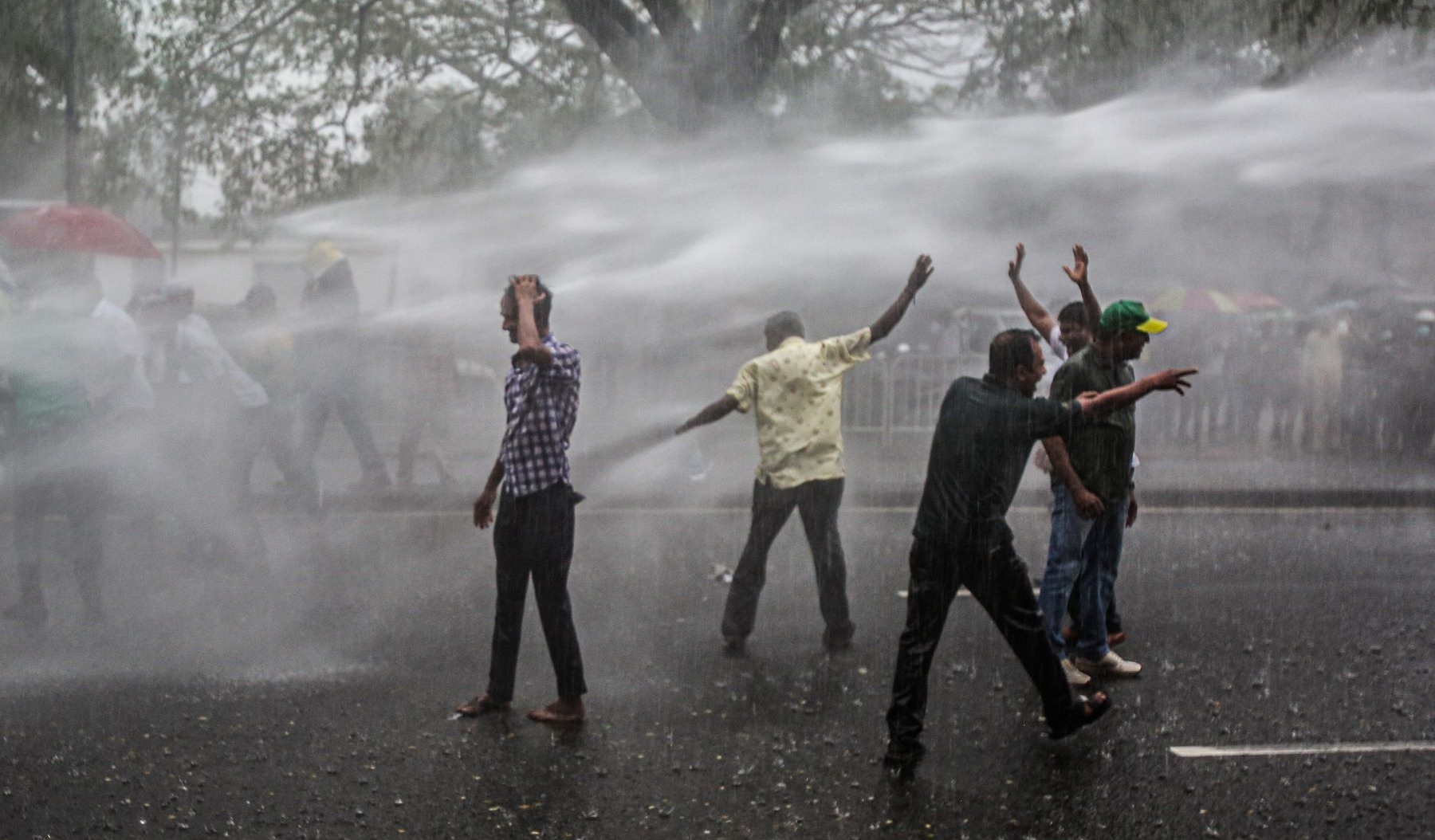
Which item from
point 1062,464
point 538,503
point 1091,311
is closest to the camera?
point 538,503

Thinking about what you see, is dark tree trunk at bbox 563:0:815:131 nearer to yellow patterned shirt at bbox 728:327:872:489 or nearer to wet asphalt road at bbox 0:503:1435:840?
wet asphalt road at bbox 0:503:1435:840

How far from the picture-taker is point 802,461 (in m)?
6.44

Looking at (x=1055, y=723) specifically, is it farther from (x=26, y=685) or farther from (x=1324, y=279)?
(x=1324, y=279)

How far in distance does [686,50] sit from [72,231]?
628 centimetres

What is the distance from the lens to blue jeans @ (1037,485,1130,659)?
230 inches

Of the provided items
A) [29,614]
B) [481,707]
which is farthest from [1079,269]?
[29,614]

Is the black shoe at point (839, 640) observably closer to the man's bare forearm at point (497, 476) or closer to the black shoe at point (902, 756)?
the black shoe at point (902, 756)

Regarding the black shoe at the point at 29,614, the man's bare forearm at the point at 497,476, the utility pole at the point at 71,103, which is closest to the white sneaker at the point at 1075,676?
the man's bare forearm at the point at 497,476

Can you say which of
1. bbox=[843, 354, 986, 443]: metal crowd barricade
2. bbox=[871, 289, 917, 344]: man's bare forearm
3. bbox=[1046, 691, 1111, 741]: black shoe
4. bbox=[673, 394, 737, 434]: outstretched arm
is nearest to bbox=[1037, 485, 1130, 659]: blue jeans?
bbox=[1046, 691, 1111, 741]: black shoe

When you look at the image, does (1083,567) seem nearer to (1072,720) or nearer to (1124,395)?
(1072,720)

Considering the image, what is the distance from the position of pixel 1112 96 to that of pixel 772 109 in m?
3.77

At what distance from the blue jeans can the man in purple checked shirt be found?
1.91 metres

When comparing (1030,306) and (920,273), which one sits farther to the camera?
(1030,306)

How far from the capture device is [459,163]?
1650 centimetres
